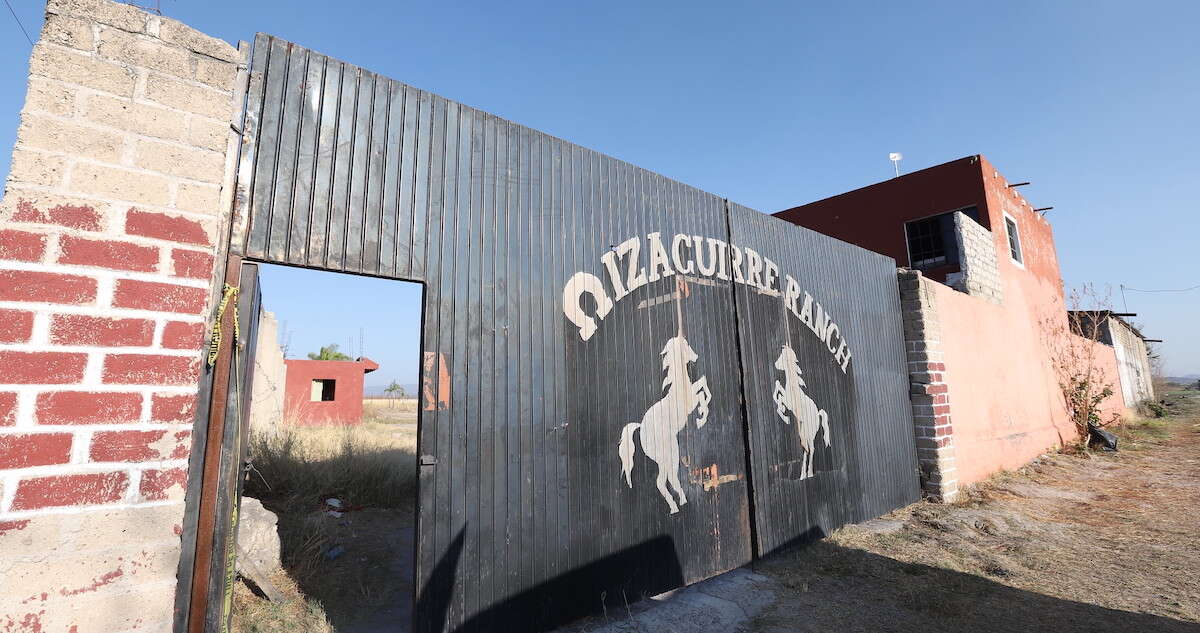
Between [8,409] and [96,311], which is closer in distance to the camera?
[8,409]

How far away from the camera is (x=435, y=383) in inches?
113

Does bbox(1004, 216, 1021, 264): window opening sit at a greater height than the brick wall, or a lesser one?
greater

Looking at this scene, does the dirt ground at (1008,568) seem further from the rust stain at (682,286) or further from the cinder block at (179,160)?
the cinder block at (179,160)

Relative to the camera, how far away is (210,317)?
2.15m

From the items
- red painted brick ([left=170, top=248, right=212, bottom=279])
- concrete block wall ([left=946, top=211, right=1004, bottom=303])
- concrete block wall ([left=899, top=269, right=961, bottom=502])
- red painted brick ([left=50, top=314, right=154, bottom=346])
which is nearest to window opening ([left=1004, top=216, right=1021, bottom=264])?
concrete block wall ([left=946, top=211, right=1004, bottom=303])

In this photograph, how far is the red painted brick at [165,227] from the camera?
1.89 meters

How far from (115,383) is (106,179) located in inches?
28.8

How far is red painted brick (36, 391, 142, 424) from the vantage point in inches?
67.1

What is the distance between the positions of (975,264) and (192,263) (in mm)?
11020

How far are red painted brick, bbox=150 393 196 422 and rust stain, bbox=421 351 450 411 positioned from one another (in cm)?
102

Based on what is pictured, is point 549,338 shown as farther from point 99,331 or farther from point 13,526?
point 13,526

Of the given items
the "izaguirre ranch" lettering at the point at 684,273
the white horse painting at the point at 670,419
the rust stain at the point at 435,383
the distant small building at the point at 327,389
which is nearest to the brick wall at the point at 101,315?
the rust stain at the point at 435,383

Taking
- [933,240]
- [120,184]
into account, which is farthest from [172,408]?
[933,240]

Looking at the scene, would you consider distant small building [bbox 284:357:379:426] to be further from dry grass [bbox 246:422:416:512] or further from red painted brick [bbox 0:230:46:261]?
red painted brick [bbox 0:230:46:261]
